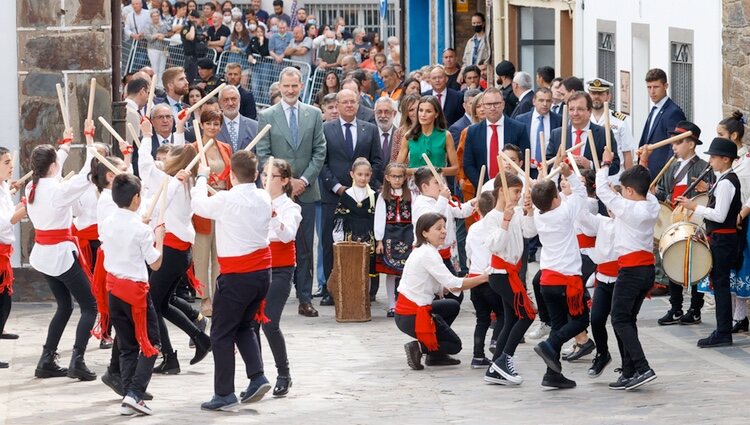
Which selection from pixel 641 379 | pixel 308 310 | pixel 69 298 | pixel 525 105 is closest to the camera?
pixel 641 379

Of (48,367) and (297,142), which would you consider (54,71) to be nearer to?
(297,142)

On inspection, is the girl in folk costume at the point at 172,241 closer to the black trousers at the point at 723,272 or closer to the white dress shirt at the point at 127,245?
the white dress shirt at the point at 127,245

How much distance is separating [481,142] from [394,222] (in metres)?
1.27

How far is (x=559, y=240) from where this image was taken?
35.4 feet

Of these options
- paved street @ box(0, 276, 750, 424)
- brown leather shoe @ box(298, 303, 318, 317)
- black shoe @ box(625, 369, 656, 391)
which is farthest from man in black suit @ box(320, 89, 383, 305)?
black shoe @ box(625, 369, 656, 391)

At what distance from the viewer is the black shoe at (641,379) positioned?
34.2 ft

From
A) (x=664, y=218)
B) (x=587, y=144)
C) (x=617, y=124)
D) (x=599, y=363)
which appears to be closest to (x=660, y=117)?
(x=617, y=124)

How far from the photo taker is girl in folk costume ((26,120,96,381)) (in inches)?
441

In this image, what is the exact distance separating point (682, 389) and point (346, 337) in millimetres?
3432

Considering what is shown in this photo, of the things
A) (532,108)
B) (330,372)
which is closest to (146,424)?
(330,372)

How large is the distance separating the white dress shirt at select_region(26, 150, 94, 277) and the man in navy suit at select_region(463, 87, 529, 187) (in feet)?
14.6

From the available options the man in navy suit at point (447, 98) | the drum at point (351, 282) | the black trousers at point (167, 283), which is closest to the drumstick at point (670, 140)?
the drum at point (351, 282)

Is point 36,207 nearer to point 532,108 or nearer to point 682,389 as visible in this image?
point 682,389

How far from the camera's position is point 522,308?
435 inches
